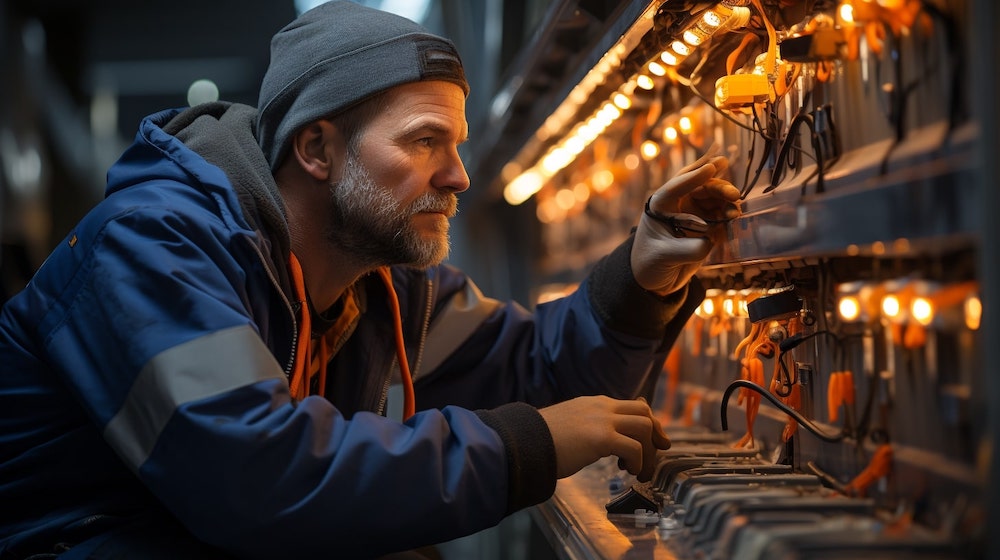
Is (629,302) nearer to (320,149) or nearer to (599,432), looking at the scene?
(599,432)

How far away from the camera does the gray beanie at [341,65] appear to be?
74.7 inches

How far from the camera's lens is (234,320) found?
139cm

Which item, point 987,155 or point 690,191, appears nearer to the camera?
point 987,155

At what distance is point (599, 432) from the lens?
4.86 ft

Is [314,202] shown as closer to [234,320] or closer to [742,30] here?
[234,320]

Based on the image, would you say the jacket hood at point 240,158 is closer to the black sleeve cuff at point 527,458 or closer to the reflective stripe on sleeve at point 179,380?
the reflective stripe on sleeve at point 179,380

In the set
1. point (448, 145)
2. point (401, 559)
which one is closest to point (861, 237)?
point (448, 145)

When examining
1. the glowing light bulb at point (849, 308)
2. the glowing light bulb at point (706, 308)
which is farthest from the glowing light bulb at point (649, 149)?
the glowing light bulb at point (849, 308)

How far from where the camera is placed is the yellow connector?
165cm

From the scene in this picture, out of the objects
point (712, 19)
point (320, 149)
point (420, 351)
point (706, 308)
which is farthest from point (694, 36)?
point (420, 351)

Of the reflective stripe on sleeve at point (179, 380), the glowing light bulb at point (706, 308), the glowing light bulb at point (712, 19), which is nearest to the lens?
the reflective stripe on sleeve at point (179, 380)

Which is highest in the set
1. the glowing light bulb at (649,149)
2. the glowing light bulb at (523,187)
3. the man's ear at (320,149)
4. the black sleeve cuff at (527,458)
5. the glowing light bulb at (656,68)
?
the glowing light bulb at (523,187)

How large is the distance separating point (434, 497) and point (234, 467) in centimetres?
26

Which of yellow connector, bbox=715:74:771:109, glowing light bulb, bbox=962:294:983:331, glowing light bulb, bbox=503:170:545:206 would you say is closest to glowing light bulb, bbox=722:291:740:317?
yellow connector, bbox=715:74:771:109
